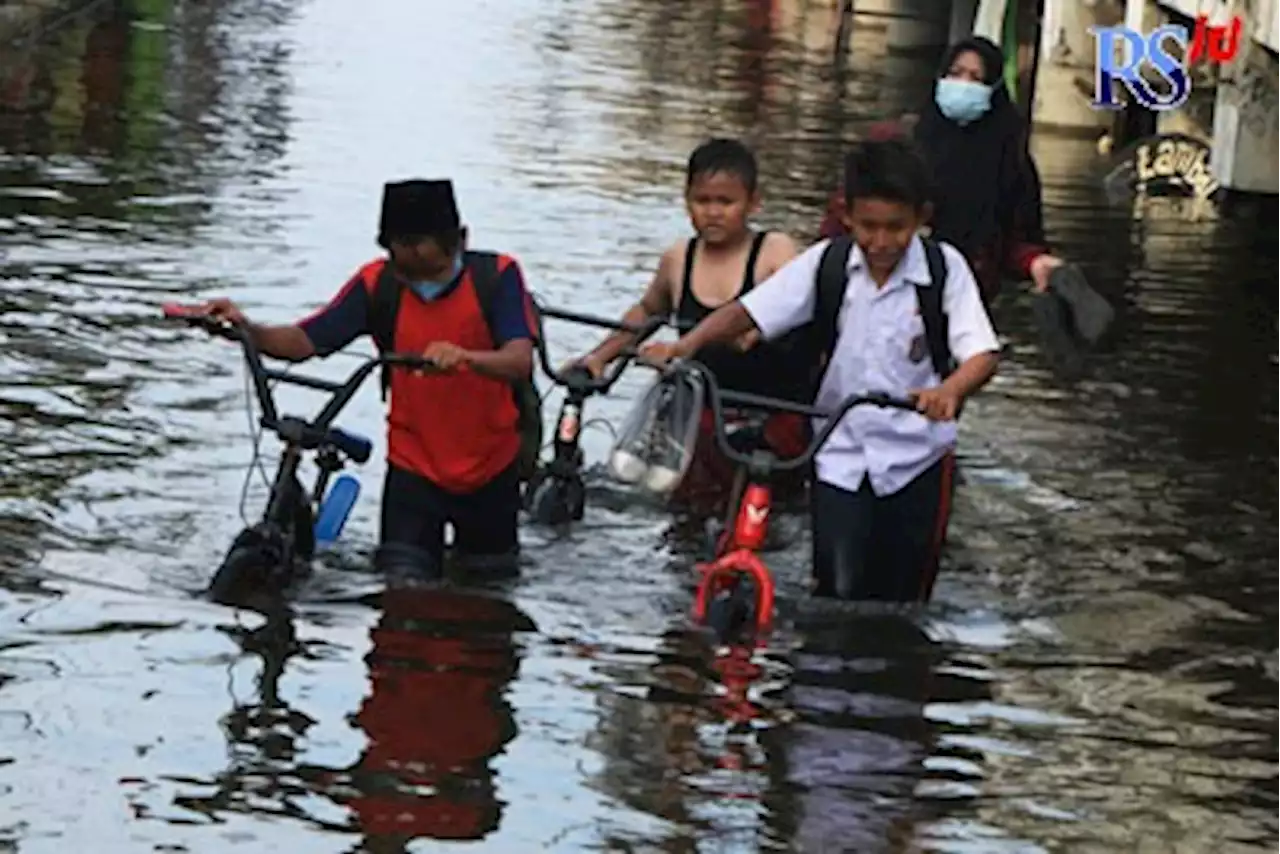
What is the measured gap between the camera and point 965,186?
12.2 meters

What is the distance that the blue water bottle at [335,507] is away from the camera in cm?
998

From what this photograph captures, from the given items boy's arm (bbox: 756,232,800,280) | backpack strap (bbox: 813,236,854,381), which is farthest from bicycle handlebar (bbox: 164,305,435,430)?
boy's arm (bbox: 756,232,800,280)

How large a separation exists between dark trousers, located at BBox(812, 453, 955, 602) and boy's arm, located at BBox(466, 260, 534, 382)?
3.27ft

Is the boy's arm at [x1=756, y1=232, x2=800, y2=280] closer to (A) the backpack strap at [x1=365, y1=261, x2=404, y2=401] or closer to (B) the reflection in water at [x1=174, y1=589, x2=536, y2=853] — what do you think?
(B) the reflection in water at [x1=174, y1=589, x2=536, y2=853]

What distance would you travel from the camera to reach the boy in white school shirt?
30.6 ft

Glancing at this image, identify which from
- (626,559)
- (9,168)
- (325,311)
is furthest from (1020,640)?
(9,168)

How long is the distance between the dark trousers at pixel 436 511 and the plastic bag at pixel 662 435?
1.70 feet

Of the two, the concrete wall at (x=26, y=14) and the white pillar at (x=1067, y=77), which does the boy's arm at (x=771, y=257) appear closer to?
the white pillar at (x=1067, y=77)

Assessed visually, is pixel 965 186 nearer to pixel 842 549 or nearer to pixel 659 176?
pixel 842 549

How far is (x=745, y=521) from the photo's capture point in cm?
934

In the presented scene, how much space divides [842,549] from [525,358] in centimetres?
115

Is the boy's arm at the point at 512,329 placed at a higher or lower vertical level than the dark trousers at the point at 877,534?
higher

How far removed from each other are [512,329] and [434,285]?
27 centimetres

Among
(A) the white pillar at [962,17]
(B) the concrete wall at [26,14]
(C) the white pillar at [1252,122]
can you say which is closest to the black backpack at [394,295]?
(C) the white pillar at [1252,122]
